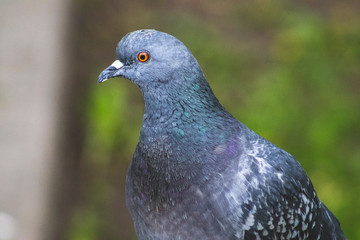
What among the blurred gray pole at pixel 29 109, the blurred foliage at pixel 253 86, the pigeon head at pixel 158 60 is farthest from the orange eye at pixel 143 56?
the blurred foliage at pixel 253 86

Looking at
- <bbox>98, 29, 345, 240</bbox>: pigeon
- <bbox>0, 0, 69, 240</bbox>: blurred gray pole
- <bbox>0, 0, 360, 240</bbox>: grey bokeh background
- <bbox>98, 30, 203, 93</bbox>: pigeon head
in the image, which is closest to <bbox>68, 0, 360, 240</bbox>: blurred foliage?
<bbox>0, 0, 360, 240</bbox>: grey bokeh background

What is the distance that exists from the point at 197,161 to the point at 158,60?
59 cm

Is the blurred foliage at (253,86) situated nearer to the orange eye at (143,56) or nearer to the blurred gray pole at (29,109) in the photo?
the blurred gray pole at (29,109)

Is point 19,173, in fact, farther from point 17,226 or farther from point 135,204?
point 135,204

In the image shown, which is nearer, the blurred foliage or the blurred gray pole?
the blurred gray pole

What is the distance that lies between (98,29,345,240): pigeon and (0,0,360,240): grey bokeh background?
96.2 inches

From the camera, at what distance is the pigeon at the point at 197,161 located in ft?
12.1

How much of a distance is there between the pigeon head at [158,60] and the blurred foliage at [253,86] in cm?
305

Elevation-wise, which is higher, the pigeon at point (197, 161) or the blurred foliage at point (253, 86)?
the blurred foliage at point (253, 86)

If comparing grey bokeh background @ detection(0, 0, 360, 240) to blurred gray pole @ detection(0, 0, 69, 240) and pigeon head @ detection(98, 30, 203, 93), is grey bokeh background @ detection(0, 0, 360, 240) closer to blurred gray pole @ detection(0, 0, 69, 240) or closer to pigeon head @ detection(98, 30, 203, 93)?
blurred gray pole @ detection(0, 0, 69, 240)

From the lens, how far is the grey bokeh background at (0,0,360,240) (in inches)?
251

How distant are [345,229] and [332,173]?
25.9 inches

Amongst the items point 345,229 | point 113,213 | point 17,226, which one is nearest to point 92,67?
point 113,213

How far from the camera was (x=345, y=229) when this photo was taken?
250 inches
